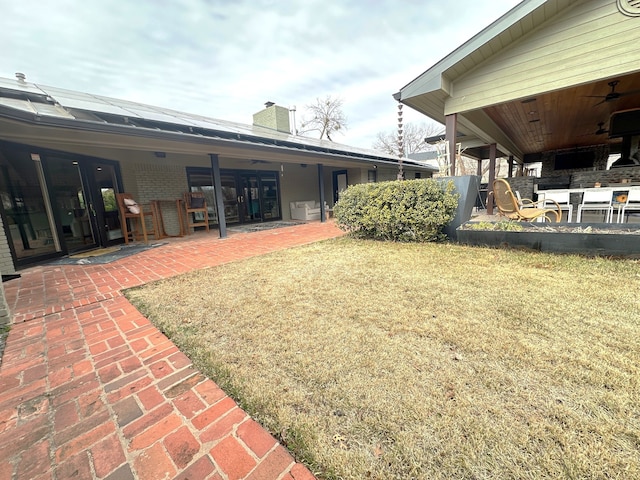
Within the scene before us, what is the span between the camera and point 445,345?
1818 millimetres

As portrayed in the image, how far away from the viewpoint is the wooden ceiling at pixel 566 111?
5.61 metres

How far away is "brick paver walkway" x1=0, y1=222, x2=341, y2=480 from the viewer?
112 centimetres

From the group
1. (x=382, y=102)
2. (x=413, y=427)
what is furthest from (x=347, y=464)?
(x=382, y=102)

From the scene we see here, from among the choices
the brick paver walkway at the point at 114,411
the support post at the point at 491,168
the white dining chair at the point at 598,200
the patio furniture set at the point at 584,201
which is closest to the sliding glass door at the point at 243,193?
the brick paver walkway at the point at 114,411

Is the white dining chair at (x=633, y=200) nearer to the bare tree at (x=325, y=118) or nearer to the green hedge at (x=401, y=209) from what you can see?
the green hedge at (x=401, y=209)

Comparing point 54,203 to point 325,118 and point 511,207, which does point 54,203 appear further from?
point 325,118

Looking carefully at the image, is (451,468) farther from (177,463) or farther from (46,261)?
(46,261)

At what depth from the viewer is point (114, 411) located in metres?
1.41

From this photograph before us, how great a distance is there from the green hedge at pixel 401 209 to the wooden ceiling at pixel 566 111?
3389 mm

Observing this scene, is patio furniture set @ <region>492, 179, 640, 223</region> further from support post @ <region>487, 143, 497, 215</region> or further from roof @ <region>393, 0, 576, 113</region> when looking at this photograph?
support post @ <region>487, 143, 497, 215</region>

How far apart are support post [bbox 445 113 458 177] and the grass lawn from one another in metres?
2.74

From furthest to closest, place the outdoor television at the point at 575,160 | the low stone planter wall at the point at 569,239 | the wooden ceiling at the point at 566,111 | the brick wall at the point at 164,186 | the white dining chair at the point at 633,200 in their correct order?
the outdoor television at the point at 575,160, the brick wall at the point at 164,186, the wooden ceiling at the point at 566,111, the white dining chair at the point at 633,200, the low stone planter wall at the point at 569,239

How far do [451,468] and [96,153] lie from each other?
8.23 meters

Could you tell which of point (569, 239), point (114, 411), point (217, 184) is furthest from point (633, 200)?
point (217, 184)
